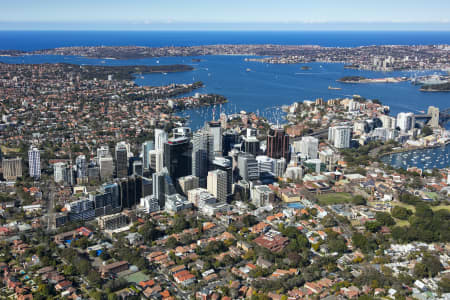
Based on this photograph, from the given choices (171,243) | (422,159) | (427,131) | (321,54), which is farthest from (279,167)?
(321,54)

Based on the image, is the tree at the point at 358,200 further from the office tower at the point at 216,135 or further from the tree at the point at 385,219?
the office tower at the point at 216,135

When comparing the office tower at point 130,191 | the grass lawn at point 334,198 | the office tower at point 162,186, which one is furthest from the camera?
the grass lawn at point 334,198

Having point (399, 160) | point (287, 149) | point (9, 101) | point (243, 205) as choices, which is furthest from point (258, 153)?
point (9, 101)

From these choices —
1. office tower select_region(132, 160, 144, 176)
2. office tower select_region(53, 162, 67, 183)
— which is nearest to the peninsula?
office tower select_region(132, 160, 144, 176)

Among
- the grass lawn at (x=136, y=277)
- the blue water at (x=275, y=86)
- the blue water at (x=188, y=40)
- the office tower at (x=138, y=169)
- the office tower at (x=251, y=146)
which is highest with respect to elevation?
the blue water at (x=188, y=40)

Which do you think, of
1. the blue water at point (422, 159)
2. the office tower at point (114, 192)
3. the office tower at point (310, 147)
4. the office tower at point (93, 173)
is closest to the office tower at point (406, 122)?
the blue water at point (422, 159)

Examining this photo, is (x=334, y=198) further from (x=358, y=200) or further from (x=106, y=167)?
(x=106, y=167)

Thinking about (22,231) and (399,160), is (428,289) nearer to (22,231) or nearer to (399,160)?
(22,231)
